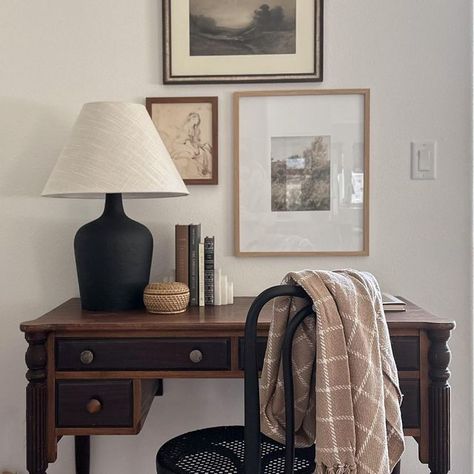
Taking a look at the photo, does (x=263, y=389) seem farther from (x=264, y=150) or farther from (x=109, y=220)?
(x=264, y=150)

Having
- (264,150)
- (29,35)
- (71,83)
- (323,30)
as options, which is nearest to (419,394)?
(264,150)

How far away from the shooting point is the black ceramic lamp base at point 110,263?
1.66m

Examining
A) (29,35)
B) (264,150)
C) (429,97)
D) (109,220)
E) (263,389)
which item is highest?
(29,35)

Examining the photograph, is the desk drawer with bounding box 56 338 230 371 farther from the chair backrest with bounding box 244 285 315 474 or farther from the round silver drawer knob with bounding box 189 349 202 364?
the chair backrest with bounding box 244 285 315 474

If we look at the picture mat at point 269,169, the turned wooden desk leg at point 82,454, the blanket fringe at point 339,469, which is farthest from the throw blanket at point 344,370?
the turned wooden desk leg at point 82,454

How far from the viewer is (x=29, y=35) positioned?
194cm

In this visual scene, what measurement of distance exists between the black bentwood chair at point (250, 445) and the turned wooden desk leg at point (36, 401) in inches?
11.9

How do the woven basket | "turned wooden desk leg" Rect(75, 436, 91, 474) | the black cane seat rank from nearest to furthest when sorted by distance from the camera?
the black cane seat → the woven basket → "turned wooden desk leg" Rect(75, 436, 91, 474)

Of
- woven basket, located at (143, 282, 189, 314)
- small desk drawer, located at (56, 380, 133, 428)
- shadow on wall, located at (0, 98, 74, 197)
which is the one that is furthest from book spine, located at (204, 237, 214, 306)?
shadow on wall, located at (0, 98, 74, 197)

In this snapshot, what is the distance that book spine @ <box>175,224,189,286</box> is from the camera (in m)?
1.79

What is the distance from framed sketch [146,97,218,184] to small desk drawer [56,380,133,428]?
0.72 meters

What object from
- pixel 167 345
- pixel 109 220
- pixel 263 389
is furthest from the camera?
pixel 109 220

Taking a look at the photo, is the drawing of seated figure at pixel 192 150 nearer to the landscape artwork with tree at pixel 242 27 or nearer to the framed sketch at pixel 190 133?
the framed sketch at pixel 190 133

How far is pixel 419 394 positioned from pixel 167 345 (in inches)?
25.1
